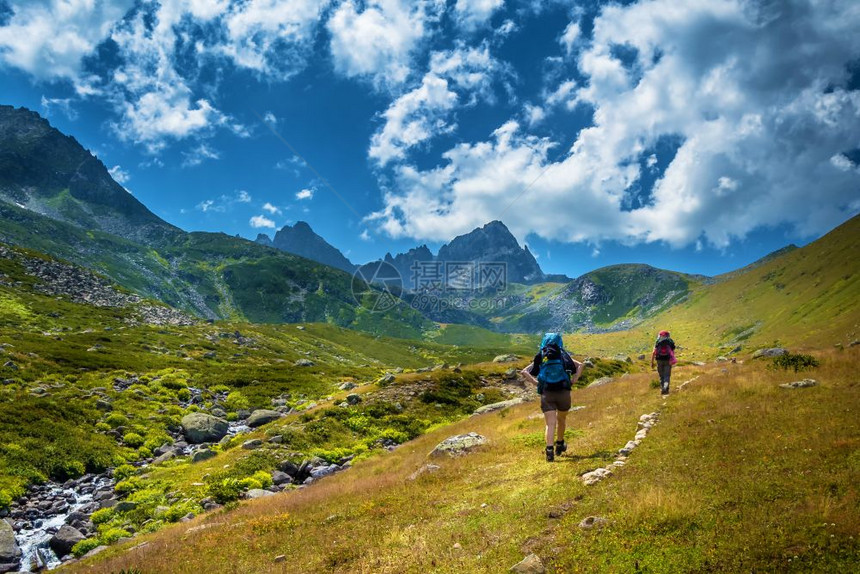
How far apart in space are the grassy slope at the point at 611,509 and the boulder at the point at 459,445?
1086mm

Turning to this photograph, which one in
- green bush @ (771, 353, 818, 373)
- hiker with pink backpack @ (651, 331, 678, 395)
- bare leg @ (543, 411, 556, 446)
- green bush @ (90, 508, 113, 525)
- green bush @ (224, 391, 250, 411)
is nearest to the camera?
bare leg @ (543, 411, 556, 446)

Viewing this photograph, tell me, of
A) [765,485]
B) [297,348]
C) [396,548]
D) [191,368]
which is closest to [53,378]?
[191,368]

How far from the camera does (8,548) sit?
607 inches

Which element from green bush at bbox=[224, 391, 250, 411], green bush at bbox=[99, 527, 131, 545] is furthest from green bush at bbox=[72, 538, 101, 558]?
green bush at bbox=[224, 391, 250, 411]

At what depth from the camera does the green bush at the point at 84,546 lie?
1577 cm

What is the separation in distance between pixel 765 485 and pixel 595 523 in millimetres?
3486

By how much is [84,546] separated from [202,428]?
62.5ft

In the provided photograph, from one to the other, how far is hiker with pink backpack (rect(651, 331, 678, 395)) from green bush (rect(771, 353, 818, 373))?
4608 mm

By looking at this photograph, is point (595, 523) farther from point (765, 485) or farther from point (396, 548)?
point (396, 548)

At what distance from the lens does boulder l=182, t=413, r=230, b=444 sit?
33625 millimetres

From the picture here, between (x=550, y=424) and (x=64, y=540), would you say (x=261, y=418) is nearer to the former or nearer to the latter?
(x=64, y=540)

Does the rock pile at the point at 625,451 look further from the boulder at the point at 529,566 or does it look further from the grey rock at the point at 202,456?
the grey rock at the point at 202,456

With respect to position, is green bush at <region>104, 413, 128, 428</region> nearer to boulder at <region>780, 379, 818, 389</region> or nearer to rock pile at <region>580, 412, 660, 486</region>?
rock pile at <region>580, 412, 660, 486</region>

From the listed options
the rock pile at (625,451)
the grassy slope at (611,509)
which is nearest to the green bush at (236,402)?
the grassy slope at (611,509)
